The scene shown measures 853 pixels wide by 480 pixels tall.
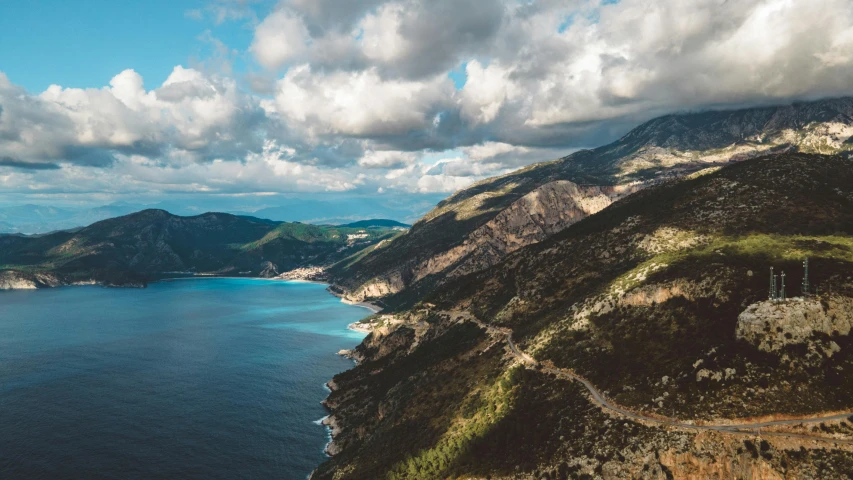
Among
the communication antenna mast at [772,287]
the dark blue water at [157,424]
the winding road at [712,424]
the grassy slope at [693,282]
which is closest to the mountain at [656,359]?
the winding road at [712,424]

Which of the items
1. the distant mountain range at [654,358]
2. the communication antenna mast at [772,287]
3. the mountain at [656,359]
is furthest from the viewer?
the communication antenna mast at [772,287]

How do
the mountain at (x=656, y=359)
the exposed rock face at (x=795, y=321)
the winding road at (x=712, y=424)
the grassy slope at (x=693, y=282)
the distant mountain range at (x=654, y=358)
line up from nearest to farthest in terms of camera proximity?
the winding road at (x=712, y=424) < the mountain at (x=656, y=359) < the distant mountain range at (x=654, y=358) < the grassy slope at (x=693, y=282) < the exposed rock face at (x=795, y=321)

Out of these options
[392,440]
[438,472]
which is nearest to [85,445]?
[392,440]

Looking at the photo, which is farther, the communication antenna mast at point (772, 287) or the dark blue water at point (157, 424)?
the dark blue water at point (157, 424)

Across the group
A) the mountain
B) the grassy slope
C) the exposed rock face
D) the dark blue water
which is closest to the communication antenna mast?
the mountain

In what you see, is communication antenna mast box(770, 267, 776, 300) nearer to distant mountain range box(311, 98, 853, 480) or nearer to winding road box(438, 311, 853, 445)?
distant mountain range box(311, 98, 853, 480)

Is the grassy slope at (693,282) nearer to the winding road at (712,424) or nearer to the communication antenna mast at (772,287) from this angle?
the winding road at (712,424)

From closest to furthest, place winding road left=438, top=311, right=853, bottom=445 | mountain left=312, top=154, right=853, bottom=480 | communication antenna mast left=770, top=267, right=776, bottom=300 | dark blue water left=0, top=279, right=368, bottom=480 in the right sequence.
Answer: winding road left=438, top=311, right=853, bottom=445 → mountain left=312, top=154, right=853, bottom=480 → communication antenna mast left=770, top=267, right=776, bottom=300 → dark blue water left=0, top=279, right=368, bottom=480
